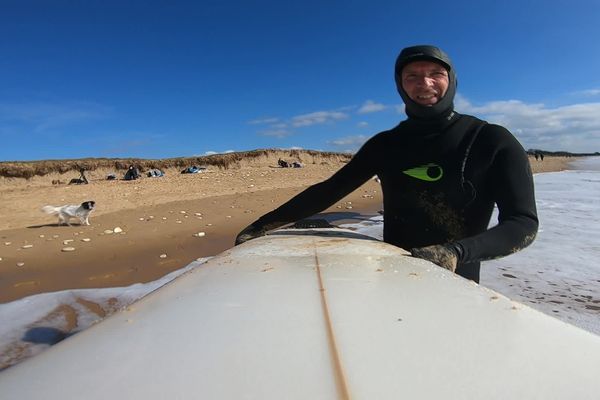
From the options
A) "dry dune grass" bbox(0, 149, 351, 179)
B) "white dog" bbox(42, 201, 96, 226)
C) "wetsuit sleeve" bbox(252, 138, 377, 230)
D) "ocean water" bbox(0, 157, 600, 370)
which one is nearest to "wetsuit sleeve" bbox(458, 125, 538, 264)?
"wetsuit sleeve" bbox(252, 138, 377, 230)

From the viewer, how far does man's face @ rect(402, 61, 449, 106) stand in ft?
7.65

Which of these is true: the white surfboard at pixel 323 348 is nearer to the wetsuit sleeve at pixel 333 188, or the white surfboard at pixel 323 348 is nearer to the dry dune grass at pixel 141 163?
the wetsuit sleeve at pixel 333 188

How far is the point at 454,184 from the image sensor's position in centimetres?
229

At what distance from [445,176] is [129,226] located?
6.86 m

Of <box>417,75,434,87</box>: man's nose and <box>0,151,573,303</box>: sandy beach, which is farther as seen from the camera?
<box>0,151,573,303</box>: sandy beach

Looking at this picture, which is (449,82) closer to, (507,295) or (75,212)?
Result: (507,295)

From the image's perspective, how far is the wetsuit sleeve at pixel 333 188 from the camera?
2760mm

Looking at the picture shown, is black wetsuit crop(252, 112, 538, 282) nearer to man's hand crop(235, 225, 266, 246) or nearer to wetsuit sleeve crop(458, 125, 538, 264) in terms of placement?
wetsuit sleeve crop(458, 125, 538, 264)

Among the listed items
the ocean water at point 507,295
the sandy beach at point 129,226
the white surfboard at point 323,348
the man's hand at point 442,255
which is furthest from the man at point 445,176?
the sandy beach at point 129,226

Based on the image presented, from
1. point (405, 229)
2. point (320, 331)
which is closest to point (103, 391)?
point (320, 331)

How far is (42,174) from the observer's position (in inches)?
639

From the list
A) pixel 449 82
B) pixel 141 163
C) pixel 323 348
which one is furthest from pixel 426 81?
pixel 141 163

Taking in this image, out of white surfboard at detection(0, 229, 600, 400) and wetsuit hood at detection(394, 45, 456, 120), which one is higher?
wetsuit hood at detection(394, 45, 456, 120)

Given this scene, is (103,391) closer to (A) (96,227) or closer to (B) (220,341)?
(B) (220,341)
